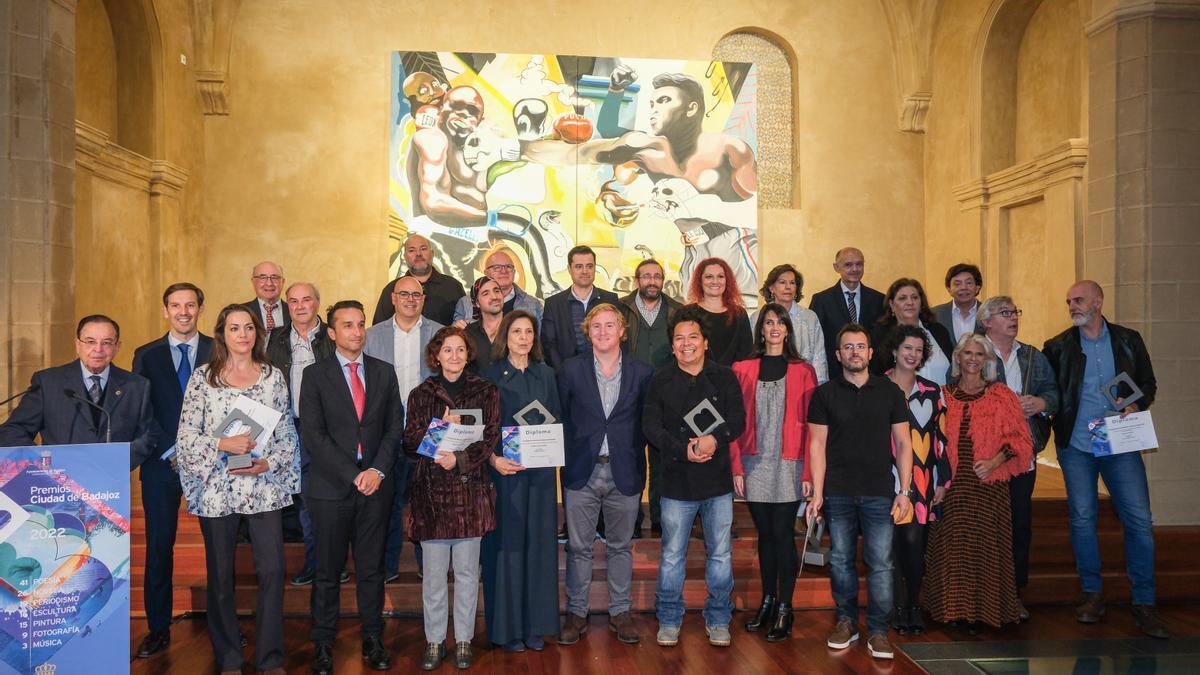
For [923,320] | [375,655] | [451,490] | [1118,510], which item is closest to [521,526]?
[451,490]

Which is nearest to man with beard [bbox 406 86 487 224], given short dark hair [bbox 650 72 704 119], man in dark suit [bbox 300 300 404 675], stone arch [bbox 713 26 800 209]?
short dark hair [bbox 650 72 704 119]

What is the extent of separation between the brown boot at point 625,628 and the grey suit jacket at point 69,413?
92.2 inches

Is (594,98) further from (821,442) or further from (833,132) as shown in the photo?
(821,442)

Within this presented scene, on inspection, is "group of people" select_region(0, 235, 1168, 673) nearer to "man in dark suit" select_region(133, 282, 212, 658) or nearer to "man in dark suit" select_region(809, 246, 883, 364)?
"man in dark suit" select_region(133, 282, 212, 658)

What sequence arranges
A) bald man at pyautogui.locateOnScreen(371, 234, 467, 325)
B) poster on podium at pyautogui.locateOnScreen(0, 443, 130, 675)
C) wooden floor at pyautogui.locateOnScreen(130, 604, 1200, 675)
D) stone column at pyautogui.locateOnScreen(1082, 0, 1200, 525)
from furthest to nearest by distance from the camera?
stone column at pyautogui.locateOnScreen(1082, 0, 1200, 525) < bald man at pyautogui.locateOnScreen(371, 234, 467, 325) < wooden floor at pyautogui.locateOnScreen(130, 604, 1200, 675) < poster on podium at pyautogui.locateOnScreen(0, 443, 130, 675)

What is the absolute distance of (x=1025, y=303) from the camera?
884 cm

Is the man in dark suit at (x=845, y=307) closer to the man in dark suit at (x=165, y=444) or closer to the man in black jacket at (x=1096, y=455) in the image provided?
the man in black jacket at (x=1096, y=455)

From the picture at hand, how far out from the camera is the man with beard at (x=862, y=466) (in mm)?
4430

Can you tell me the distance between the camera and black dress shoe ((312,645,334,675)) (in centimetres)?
425

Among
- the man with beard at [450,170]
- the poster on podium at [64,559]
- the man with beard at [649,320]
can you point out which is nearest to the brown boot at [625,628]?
the man with beard at [649,320]

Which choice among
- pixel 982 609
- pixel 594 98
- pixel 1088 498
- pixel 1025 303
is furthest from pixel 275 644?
pixel 1025 303

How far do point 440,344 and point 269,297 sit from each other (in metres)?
1.70

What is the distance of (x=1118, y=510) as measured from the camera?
5.05 meters

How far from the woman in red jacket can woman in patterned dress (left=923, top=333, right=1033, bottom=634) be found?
75cm
